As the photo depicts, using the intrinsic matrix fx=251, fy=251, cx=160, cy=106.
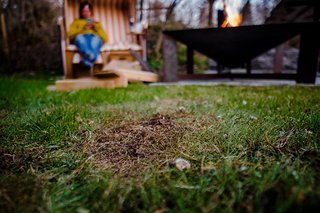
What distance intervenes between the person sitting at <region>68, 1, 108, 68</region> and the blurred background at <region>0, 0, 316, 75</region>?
2.13 meters

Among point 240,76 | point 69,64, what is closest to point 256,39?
point 240,76

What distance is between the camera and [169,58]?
3.63 m

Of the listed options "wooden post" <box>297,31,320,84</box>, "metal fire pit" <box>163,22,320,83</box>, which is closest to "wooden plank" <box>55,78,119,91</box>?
"metal fire pit" <box>163,22,320,83</box>

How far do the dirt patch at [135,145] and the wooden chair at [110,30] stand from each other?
9.22ft

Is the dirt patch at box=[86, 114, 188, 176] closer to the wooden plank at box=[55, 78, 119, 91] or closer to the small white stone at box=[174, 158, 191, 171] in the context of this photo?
the small white stone at box=[174, 158, 191, 171]

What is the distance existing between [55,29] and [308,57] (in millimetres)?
5983

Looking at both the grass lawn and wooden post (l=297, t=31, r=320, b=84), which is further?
wooden post (l=297, t=31, r=320, b=84)

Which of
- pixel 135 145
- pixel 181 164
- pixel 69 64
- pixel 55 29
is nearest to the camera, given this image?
pixel 181 164

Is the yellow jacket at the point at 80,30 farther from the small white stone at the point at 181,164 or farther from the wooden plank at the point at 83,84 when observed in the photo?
the small white stone at the point at 181,164

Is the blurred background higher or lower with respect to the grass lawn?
higher

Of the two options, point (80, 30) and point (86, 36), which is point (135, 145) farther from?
point (80, 30)

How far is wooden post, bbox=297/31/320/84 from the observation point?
2945mm

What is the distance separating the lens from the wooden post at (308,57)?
2945mm

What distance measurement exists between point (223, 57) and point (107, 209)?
3.55 m
